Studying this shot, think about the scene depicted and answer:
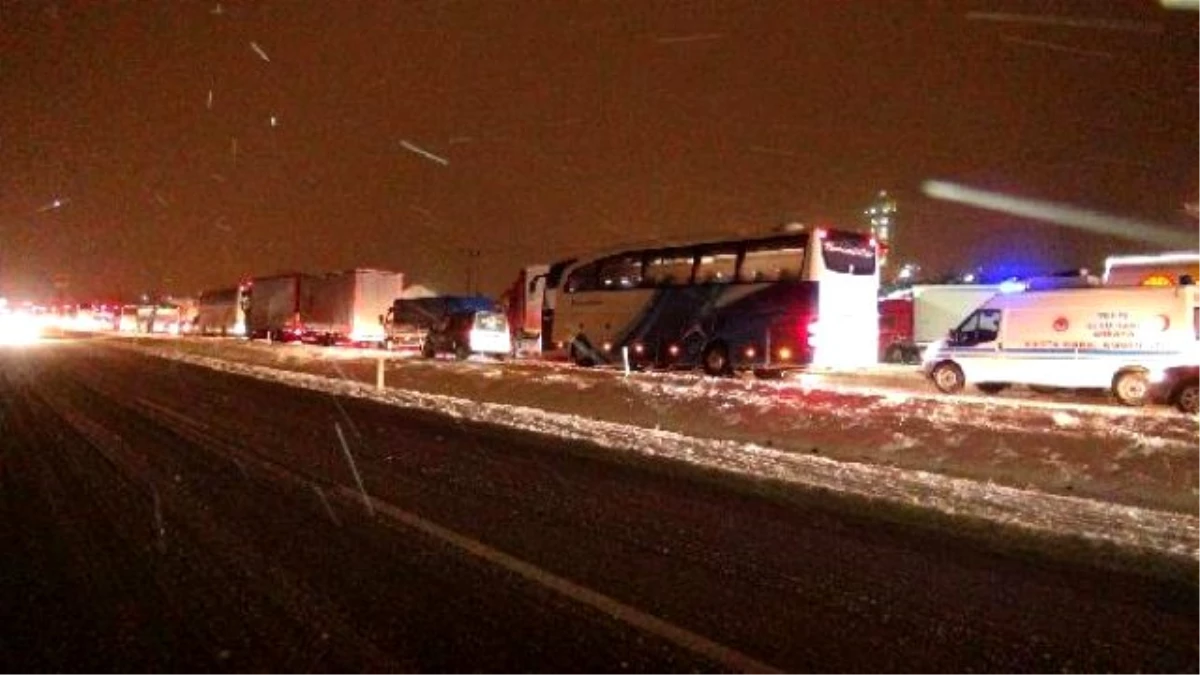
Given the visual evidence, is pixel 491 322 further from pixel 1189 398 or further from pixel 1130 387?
pixel 1189 398

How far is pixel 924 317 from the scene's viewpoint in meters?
45.6

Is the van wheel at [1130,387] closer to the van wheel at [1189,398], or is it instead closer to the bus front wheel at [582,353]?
the van wheel at [1189,398]

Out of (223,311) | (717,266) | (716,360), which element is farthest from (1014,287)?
(223,311)

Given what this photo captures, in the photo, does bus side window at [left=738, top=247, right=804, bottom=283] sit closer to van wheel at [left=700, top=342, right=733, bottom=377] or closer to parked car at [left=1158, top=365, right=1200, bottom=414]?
van wheel at [left=700, top=342, right=733, bottom=377]

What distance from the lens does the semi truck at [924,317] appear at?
44.1 meters

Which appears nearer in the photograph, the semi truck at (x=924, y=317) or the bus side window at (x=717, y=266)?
the bus side window at (x=717, y=266)

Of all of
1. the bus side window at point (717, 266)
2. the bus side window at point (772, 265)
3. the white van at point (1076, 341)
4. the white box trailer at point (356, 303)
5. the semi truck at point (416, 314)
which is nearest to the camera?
the white van at point (1076, 341)

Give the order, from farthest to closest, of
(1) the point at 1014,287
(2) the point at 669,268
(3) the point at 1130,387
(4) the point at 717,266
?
(2) the point at 669,268
(4) the point at 717,266
(1) the point at 1014,287
(3) the point at 1130,387

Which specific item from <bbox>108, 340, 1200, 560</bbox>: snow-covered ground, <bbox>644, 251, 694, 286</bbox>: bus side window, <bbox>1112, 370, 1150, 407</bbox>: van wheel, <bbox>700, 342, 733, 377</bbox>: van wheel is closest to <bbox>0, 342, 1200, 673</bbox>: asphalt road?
<bbox>108, 340, 1200, 560</bbox>: snow-covered ground

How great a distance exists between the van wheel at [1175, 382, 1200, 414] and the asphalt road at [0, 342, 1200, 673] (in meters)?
12.9

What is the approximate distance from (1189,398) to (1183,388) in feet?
0.70

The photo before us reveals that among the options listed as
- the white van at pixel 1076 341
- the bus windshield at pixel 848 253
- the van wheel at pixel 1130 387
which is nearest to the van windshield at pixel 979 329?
the white van at pixel 1076 341

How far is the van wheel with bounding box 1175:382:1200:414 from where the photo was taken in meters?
18.5

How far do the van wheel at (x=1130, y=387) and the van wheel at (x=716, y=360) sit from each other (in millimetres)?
9315
